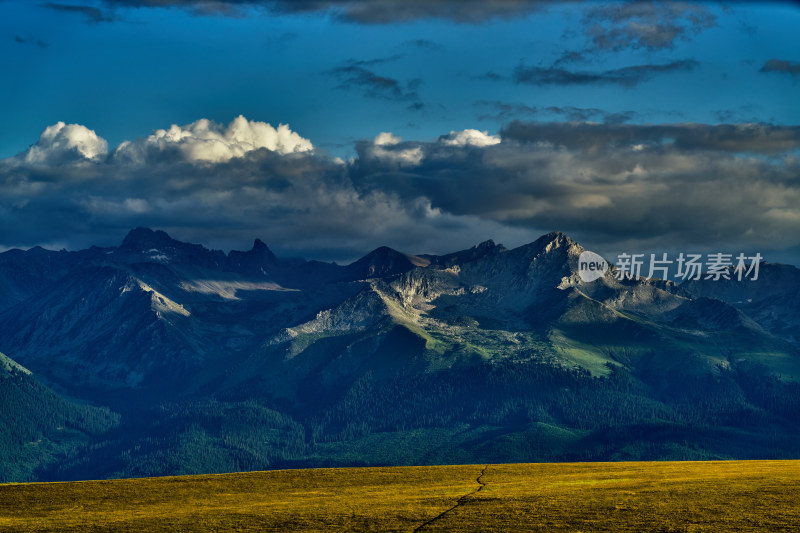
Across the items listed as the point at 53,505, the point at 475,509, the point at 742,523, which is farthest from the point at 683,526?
the point at 53,505

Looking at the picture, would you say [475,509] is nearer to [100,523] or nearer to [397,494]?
[397,494]

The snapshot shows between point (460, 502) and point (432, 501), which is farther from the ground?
point (460, 502)

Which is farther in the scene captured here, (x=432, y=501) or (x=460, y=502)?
(x=432, y=501)

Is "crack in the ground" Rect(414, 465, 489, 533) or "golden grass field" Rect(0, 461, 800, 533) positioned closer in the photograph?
"golden grass field" Rect(0, 461, 800, 533)

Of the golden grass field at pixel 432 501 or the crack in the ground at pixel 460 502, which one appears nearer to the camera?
the golden grass field at pixel 432 501

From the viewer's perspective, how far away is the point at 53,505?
149 meters

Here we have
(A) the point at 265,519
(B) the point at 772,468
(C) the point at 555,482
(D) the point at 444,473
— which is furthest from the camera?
(D) the point at 444,473

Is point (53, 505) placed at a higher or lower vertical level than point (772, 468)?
lower

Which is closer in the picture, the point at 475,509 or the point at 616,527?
the point at 616,527

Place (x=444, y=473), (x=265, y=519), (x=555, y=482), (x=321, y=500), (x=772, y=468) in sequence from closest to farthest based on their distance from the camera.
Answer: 1. (x=265, y=519)
2. (x=321, y=500)
3. (x=555, y=482)
4. (x=772, y=468)
5. (x=444, y=473)

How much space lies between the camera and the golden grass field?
111562 mm

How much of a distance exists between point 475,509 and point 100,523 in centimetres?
5115

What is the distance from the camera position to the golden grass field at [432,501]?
112m

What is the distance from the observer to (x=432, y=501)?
438 feet
